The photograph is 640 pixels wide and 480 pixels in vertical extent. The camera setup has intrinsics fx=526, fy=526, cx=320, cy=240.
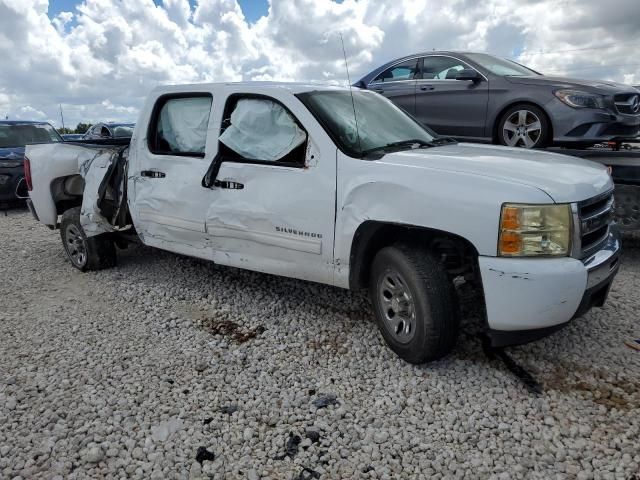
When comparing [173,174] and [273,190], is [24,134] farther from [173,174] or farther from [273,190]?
[273,190]

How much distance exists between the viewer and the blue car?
392 inches

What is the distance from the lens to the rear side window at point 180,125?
14.4 feet

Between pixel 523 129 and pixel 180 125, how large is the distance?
12.4 ft

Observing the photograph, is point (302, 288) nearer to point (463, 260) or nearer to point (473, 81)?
point (463, 260)

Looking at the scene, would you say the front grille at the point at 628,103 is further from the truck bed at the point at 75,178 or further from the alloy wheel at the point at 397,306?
the truck bed at the point at 75,178

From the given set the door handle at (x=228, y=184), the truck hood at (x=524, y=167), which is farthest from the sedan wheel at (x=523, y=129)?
the door handle at (x=228, y=184)

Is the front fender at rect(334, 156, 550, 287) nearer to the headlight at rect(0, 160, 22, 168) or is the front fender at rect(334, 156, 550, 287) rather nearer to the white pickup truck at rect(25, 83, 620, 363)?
the white pickup truck at rect(25, 83, 620, 363)

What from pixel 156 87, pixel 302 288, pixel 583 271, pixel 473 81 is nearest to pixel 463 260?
pixel 583 271

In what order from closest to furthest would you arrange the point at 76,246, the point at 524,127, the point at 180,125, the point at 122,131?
1. the point at 180,125
2. the point at 76,246
3. the point at 524,127
4. the point at 122,131

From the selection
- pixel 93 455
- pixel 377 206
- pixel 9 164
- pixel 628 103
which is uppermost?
pixel 628 103

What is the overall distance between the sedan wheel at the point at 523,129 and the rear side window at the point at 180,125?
11.8 ft

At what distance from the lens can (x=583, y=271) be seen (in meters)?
2.87

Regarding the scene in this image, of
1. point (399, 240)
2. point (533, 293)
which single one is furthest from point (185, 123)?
point (533, 293)

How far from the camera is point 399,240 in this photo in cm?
341
